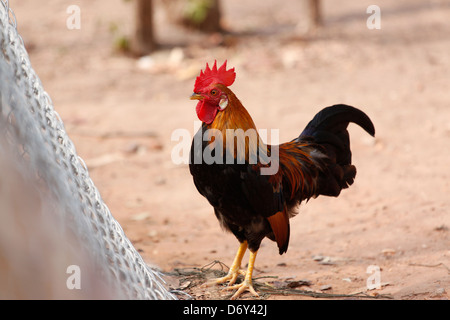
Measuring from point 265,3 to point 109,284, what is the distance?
12572mm

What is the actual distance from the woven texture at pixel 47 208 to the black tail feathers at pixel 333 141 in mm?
A: 1694

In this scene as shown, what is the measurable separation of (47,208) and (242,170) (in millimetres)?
1406

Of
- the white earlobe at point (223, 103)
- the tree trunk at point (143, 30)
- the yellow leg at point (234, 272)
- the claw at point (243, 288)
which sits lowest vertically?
the claw at point (243, 288)

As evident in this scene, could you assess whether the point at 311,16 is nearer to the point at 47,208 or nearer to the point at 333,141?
the point at 333,141

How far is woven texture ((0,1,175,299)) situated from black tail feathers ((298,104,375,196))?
5.56 ft

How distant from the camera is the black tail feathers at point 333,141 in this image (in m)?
4.27

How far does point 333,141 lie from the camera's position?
431 centimetres

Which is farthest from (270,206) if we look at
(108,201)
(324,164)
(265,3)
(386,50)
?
(265,3)

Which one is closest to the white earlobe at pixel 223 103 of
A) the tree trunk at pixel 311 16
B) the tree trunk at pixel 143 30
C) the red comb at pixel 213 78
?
the red comb at pixel 213 78
